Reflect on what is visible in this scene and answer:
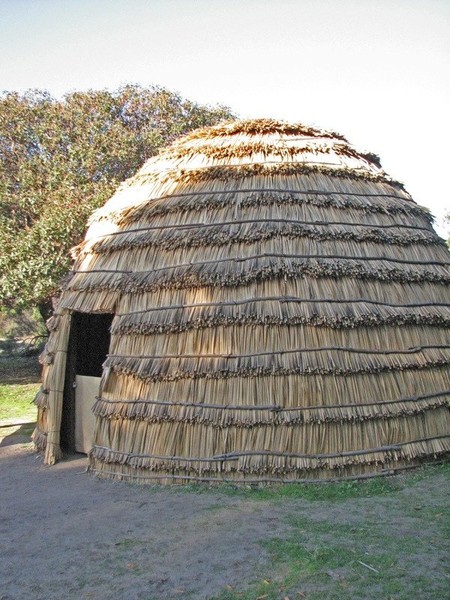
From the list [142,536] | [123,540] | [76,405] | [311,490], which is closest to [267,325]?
[311,490]

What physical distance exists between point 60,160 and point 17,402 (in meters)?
6.42

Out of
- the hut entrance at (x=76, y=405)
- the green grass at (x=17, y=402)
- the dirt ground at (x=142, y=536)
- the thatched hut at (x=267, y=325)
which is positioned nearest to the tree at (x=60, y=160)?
the green grass at (x=17, y=402)

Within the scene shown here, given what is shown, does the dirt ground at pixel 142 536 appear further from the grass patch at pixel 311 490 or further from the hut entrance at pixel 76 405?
the hut entrance at pixel 76 405

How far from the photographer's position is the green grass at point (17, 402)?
1336cm

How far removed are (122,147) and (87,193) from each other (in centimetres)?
157

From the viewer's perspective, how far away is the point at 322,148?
8.59 metres

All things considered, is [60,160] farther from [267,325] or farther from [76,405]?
[267,325]

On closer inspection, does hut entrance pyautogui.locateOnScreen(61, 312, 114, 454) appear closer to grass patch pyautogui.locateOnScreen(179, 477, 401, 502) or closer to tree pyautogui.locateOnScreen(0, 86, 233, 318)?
grass patch pyautogui.locateOnScreen(179, 477, 401, 502)

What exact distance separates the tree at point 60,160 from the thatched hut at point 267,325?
22.7ft

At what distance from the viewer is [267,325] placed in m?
6.98

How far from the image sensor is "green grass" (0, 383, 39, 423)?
526 inches

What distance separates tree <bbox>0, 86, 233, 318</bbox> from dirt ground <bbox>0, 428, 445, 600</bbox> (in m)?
8.46

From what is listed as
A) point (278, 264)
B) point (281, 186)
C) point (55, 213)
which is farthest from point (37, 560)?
point (55, 213)

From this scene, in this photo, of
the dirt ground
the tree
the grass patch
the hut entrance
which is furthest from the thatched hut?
the tree
